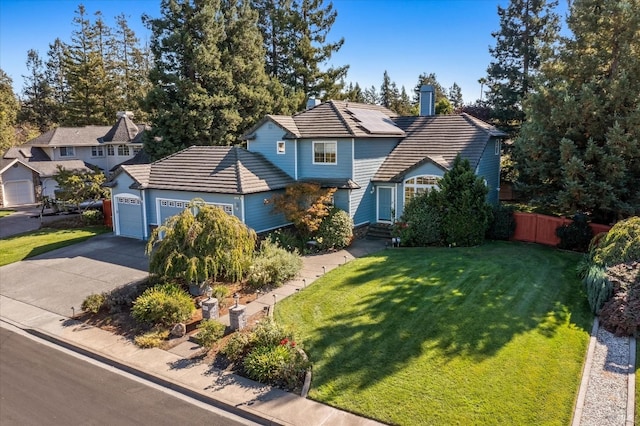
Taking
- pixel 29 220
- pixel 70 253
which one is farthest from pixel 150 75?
pixel 70 253

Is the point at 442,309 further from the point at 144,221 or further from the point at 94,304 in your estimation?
the point at 144,221

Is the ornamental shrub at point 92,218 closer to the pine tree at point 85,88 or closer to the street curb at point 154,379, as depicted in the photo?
the street curb at point 154,379

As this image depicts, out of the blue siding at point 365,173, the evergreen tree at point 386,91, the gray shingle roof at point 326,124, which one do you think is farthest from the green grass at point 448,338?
the evergreen tree at point 386,91

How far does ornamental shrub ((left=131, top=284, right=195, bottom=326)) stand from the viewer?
1270 cm

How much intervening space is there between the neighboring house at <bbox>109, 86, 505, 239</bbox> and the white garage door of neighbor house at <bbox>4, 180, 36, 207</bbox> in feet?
67.2

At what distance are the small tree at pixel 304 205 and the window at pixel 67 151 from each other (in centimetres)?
3030

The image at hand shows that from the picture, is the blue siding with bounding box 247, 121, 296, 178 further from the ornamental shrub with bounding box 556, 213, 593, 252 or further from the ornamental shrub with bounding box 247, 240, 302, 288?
the ornamental shrub with bounding box 556, 213, 593, 252

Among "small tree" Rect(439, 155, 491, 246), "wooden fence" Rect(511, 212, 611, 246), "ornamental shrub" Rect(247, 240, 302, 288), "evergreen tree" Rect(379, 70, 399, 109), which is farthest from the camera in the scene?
"evergreen tree" Rect(379, 70, 399, 109)

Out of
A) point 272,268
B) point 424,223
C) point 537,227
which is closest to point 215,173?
point 272,268

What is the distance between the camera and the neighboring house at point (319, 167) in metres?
21.2

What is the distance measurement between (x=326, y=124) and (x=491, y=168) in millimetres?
9472

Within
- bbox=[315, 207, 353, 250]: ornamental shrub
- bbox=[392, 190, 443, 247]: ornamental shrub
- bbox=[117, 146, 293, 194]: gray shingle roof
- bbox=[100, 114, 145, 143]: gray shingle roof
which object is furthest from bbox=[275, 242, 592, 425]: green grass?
bbox=[100, 114, 145, 143]: gray shingle roof

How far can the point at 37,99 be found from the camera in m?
66.8

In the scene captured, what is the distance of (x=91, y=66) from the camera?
49.1m
